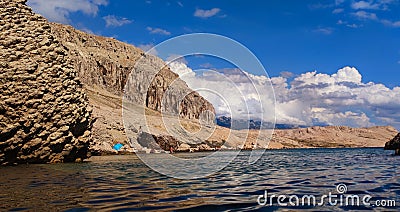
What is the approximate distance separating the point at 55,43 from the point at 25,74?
229 inches

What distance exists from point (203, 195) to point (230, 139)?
151197 mm

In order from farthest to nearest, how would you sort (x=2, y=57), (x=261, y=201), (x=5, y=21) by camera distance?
1. (x=5, y=21)
2. (x=2, y=57)
3. (x=261, y=201)


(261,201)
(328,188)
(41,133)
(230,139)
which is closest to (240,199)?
(261,201)

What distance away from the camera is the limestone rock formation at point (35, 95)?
29.9 meters

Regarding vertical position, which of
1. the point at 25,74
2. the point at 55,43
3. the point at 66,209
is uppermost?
the point at 55,43

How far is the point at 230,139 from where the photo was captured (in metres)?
164

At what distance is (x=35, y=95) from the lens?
3184 centimetres

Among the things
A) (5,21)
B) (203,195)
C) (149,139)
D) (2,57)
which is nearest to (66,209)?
(203,195)

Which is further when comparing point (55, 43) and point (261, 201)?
point (55, 43)

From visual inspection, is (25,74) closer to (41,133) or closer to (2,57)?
(2,57)

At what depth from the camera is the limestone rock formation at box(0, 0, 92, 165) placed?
2994 centimetres

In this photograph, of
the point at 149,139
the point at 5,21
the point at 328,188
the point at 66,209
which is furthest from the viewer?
the point at 149,139

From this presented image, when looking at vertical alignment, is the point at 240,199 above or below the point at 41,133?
below

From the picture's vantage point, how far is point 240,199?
12.8 m
